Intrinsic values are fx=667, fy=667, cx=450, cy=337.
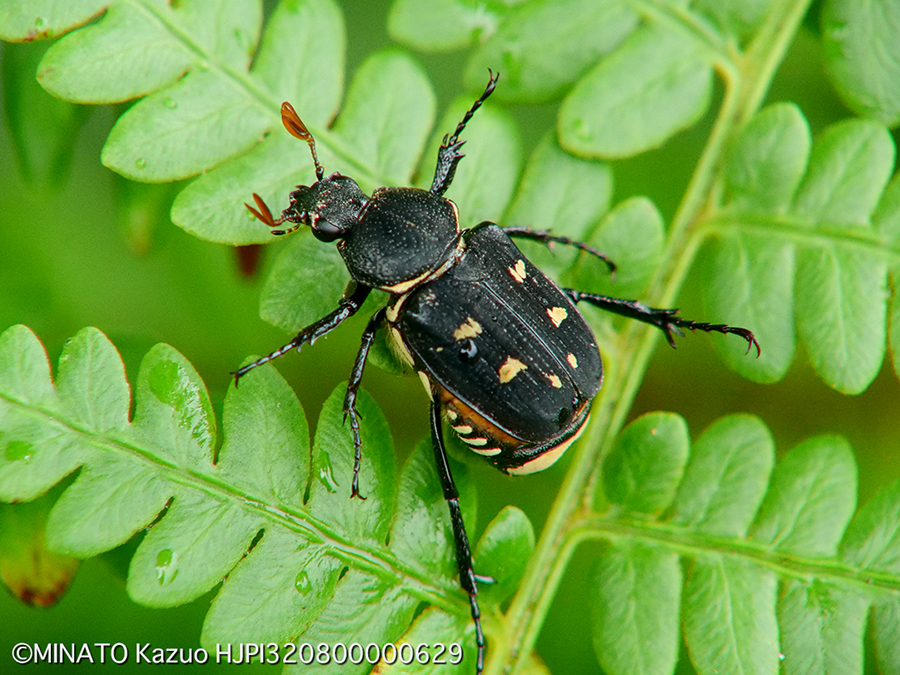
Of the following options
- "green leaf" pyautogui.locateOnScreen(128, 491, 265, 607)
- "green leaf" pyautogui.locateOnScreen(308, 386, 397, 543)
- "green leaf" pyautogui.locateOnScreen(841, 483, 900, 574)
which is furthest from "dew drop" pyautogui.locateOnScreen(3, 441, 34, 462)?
"green leaf" pyautogui.locateOnScreen(841, 483, 900, 574)

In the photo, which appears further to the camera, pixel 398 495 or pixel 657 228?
pixel 657 228

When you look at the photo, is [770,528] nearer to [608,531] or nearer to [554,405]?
[608,531]

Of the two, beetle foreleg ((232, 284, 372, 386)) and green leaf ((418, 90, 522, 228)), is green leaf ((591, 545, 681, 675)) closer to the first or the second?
beetle foreleg ((232, 284, 372, 386))

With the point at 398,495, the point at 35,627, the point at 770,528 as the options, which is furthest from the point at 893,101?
the point at 35,627

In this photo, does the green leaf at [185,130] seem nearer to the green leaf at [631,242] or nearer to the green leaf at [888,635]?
the green leaf at [631,242]

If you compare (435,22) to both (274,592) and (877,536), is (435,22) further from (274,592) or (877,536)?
(877,536)
